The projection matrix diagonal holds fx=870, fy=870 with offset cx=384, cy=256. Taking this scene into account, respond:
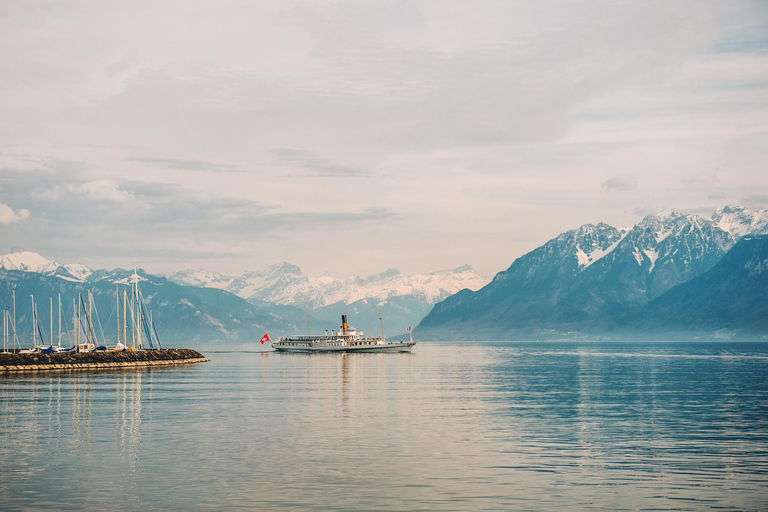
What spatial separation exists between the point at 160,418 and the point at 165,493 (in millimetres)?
34333

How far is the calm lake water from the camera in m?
40.0

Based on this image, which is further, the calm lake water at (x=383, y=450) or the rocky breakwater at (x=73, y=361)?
the rocky breakwater at (x=73, y=361)

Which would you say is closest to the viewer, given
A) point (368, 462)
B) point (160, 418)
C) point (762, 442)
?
point (368, 462)

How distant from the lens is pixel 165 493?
1601 inches

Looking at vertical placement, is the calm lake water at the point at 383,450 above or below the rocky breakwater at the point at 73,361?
below

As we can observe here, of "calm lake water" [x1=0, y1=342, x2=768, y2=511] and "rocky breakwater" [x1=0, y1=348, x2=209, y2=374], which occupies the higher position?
"rocky breakwater" [x1=0, y1=348, x2=209, y2=374]

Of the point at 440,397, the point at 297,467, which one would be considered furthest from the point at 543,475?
the point at 440,397

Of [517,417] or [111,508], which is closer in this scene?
[111,508]

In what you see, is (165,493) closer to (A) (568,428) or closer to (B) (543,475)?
(B) (543,475)

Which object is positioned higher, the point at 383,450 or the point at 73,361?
the point at 73,361

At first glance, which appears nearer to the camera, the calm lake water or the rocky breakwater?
the calm lake water

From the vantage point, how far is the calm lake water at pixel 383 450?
40.0 m

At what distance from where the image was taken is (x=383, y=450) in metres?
54.5

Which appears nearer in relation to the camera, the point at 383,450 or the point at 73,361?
the point at 383,450
